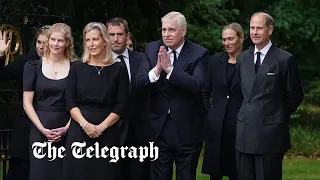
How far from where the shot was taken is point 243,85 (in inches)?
278

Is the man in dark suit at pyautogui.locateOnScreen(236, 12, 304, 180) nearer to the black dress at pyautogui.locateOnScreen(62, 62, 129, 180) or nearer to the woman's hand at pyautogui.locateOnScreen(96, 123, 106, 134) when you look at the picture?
the black dress at pyautogui.locateOnScreen(62, 62, 129, 180)

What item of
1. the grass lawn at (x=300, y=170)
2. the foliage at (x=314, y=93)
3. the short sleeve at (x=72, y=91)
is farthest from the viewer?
the foliage at (x=314, y=93)

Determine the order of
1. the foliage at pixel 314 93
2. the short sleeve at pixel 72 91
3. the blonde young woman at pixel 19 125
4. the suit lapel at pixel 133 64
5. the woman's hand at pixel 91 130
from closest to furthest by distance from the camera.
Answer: the woman's hand at pixel 91 130, the short sleeve at pixel 72 91, the suit lapel at pixel 133 64, the blonde young woman at pixel 19 125, the foliage at pixel 314 93

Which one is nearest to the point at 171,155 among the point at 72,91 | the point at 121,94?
the point at 121,94

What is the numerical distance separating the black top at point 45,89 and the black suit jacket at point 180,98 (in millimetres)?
751

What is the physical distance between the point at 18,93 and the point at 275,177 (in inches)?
114

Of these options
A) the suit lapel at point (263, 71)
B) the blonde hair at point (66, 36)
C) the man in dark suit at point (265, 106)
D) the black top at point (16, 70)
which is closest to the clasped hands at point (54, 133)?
the blonde hair at point (66, 36)

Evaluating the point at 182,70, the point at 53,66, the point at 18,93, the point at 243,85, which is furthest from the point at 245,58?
the point at 18,93

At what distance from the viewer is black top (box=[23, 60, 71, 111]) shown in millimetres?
6910

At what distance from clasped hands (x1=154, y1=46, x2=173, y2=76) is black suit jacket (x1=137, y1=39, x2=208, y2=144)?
18 cm

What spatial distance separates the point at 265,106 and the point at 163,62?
1.06 m

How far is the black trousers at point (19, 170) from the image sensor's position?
7488mm

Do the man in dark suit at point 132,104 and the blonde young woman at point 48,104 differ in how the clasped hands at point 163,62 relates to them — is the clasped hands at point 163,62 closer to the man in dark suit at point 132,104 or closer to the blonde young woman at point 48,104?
the man in dark suit at point 132,104

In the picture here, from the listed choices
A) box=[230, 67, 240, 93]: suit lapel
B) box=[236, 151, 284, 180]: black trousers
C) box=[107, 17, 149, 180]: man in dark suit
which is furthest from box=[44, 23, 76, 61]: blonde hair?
box=[236, 151, 284, 180]: black trousers
